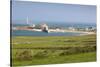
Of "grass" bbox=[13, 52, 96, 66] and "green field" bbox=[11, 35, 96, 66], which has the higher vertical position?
"green field" bbox=[11, 35, 96, 66]

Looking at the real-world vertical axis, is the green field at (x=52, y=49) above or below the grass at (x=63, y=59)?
above

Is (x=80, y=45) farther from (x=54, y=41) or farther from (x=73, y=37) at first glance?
(x=54, y=41)

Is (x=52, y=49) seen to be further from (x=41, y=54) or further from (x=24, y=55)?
(x=24, y=55)

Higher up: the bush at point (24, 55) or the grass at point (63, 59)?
the bush at point (24, 55)

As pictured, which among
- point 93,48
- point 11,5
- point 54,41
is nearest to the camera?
point 11,5

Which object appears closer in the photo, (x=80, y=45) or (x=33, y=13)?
(x=33, y=13)

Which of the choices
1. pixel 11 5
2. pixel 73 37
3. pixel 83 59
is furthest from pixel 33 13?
pixel 83 59
